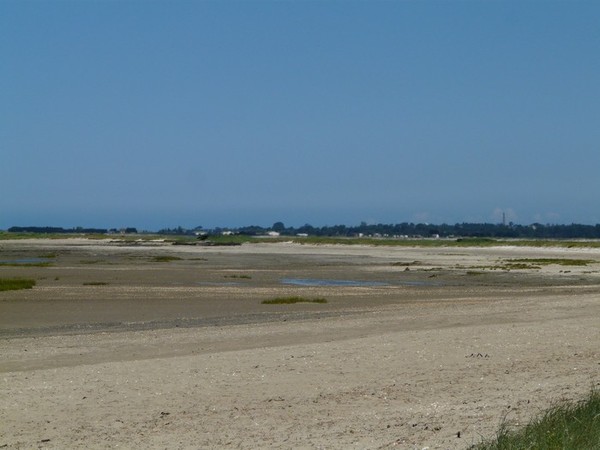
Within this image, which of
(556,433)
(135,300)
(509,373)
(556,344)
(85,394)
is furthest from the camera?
(135,300)

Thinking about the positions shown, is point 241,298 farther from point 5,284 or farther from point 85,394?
point 85,394

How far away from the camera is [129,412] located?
1046 cm

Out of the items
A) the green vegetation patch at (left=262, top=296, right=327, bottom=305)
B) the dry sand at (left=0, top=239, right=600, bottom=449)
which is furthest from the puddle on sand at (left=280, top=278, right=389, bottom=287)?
the dry sand at (left=0, top=239, right=600, bottom=449)

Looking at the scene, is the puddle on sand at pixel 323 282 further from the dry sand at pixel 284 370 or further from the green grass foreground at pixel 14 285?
the green grass foreground at pixel 14 285

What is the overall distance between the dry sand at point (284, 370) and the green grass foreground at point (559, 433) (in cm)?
83

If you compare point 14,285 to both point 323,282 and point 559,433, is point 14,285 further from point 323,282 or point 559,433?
point 559,433

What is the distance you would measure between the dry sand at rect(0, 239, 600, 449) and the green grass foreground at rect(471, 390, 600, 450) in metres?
0.83

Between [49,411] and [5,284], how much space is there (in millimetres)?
22415

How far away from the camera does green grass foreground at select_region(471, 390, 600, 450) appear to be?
296 inches

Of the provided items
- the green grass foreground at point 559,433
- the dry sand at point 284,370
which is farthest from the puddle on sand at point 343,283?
the green grass foreground at point 559,433

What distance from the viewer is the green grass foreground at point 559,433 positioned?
752cm

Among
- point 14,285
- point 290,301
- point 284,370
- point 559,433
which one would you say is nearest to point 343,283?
point 290,301

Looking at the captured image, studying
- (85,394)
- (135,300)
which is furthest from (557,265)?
(85,394)

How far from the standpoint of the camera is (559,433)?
7.82 meters
